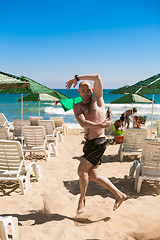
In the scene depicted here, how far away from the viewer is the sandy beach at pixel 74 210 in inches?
99.9

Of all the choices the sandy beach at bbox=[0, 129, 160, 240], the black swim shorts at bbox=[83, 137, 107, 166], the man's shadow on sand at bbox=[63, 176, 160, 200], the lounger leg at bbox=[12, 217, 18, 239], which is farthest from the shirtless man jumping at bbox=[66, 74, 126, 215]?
the man's shadow on sand at bbox=[63, 176, 160, 200]

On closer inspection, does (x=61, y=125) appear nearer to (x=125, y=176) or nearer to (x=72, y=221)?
(x=125, y=176)

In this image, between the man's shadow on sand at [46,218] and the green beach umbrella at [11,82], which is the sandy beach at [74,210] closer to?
the man's shadow on sand at [46,218]

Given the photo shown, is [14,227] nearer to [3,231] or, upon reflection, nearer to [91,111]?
[3,231]

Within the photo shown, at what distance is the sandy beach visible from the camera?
99.9 inches

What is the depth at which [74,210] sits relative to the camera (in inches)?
131

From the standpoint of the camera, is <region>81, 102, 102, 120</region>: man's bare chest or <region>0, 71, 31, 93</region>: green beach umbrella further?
<region>81, 102, 102, 120</region>: man's bare chest

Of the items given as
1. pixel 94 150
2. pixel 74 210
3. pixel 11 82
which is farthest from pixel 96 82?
pixel 74 210

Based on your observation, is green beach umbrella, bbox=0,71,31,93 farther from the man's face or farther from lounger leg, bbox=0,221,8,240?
lounger leg, bbox=0,221,8,240

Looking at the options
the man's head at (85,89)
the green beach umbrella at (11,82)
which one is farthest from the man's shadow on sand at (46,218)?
the green beach umbrella at (11,82)

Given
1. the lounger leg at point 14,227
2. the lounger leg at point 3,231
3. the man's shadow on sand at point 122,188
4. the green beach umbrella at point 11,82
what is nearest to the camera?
the lounger leg at point 3,231

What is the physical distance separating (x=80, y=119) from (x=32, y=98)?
7200 mm

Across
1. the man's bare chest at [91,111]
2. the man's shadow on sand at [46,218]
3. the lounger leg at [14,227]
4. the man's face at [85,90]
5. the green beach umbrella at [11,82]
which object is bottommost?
the man's shadow on sand at [46,218]

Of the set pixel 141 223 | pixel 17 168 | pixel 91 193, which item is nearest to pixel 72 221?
pixel 141 223
